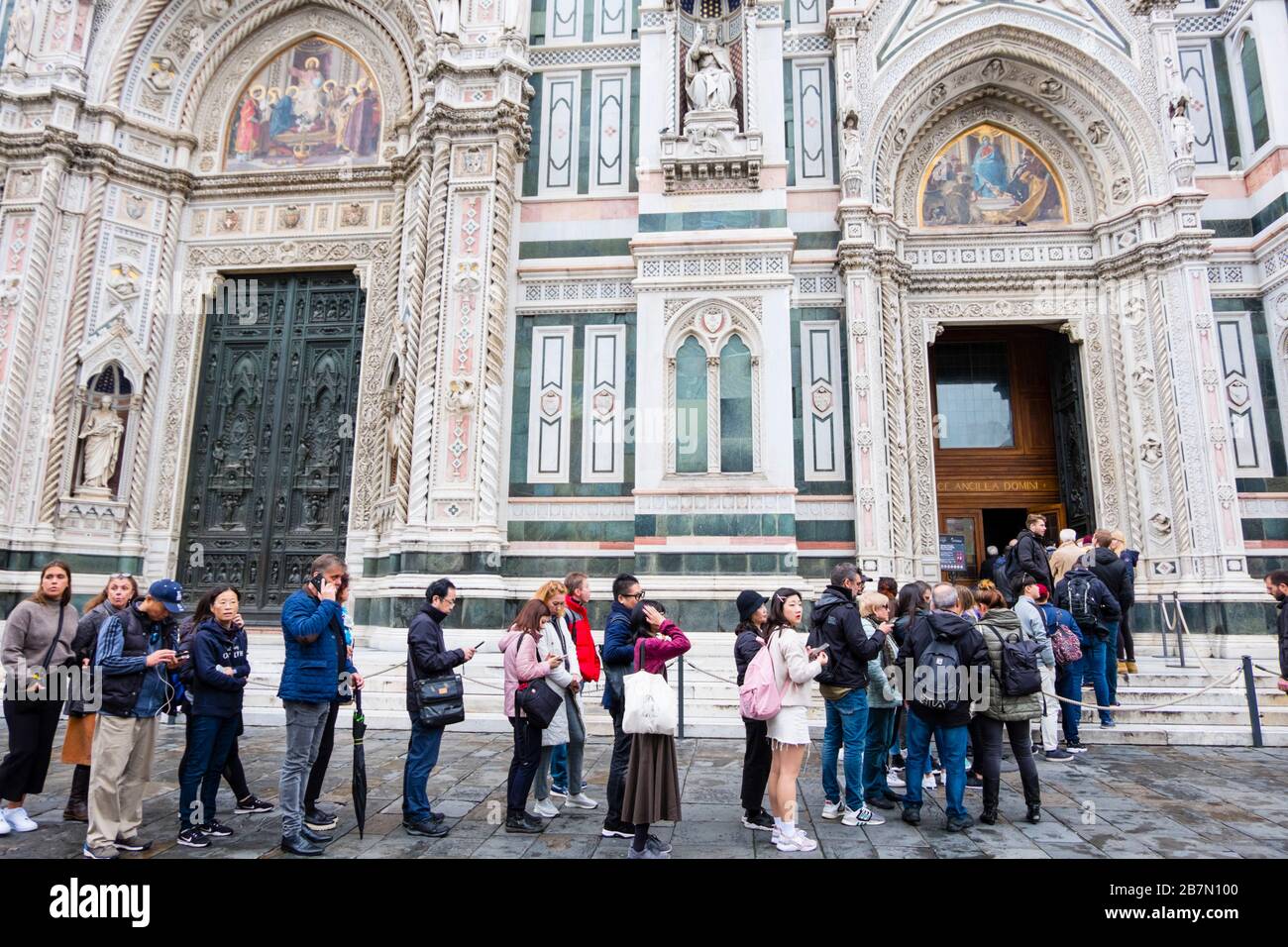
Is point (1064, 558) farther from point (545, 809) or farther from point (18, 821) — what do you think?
point (18, 821)

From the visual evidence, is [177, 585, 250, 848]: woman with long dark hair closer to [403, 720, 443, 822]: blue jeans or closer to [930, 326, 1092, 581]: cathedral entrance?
[403, 720, 443, 822]: blue jeans

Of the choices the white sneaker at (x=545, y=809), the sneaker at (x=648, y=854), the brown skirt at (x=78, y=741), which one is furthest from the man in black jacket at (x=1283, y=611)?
the brown skirt at (x=78, y=741)

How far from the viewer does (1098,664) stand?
8430 mm

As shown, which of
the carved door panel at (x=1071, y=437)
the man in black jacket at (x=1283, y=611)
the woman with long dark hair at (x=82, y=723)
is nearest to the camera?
the woman with long dark hair at (x=82, y=723)

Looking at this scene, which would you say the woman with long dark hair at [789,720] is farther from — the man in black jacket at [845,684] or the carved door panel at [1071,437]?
the carved door panel at [1071,437]

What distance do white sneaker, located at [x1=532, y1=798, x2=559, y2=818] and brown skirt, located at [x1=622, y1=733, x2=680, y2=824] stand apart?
1.12m

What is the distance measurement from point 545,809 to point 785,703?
6.58ft

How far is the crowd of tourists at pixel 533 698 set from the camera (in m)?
4.93

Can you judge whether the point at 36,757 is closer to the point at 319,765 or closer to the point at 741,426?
the point at 319,765

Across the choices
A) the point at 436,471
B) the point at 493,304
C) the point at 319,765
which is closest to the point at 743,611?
the point at 319,765

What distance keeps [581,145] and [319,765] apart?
1158 cm

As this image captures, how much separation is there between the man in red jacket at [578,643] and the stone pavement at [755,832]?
1.27 feet

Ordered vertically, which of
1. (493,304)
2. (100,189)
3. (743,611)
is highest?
(100,189)

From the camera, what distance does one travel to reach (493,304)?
12625 millimetres
